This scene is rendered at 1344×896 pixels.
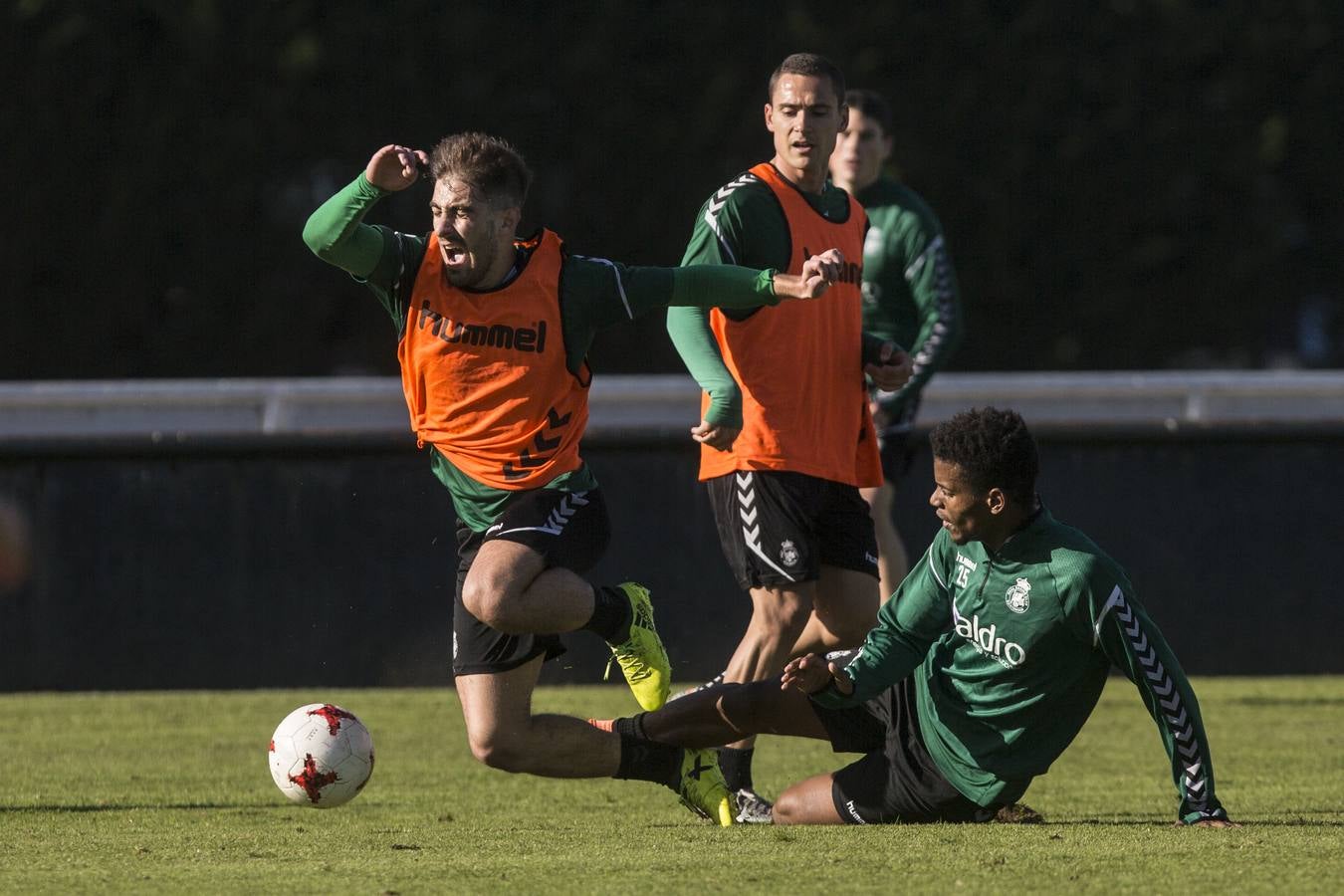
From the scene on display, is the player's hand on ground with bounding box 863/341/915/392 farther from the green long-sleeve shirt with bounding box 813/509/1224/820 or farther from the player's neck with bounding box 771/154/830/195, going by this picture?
the green long-sleeve shirt with bounding box 813/509/1224/820

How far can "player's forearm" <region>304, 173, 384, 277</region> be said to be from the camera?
18.6 ft

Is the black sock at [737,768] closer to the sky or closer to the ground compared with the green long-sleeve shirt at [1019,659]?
closer to the ground

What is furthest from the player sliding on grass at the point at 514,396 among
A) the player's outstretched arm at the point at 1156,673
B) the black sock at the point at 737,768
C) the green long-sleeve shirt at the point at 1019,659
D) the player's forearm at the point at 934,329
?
the player's forearm at the point at 934,329

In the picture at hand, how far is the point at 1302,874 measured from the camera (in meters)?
4.56

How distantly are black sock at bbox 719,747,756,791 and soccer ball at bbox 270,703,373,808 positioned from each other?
3.54 ft

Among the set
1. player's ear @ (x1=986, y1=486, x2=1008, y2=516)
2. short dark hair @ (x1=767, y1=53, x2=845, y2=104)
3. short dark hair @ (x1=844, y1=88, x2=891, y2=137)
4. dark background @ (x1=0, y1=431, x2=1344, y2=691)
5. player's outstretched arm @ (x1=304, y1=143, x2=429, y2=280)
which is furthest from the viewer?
dark background @ (x1=0, y1=431, x2=1344, y2=691)

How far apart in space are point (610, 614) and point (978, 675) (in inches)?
44.7

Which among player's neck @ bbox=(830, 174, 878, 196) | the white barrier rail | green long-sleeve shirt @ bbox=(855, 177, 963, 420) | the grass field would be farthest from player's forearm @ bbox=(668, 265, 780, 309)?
the white barrier rail

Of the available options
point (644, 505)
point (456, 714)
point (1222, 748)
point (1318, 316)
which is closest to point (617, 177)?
point (1318, 316)

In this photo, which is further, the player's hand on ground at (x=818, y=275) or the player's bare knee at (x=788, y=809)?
the player's bare knee at (x=788, y=809)

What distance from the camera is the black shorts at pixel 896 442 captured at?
8695mm

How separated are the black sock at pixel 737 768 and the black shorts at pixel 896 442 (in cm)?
257

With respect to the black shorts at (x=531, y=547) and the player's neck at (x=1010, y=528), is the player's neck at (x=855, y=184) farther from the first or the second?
the player's neck at (x=1010, y=528)

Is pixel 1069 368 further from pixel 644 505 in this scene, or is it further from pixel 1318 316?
pixel 644 505
